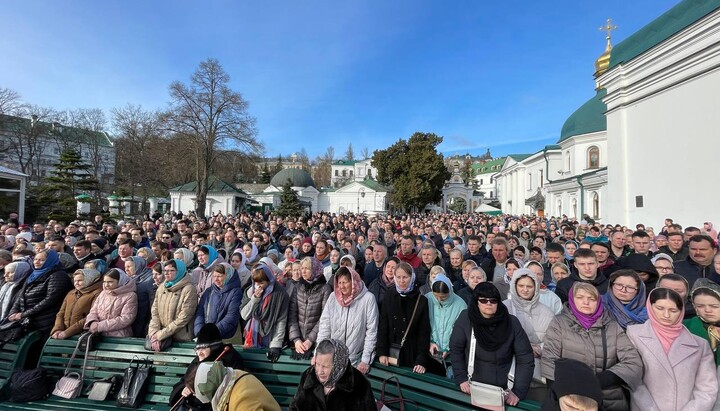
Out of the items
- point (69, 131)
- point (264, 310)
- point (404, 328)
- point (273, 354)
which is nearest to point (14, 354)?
point (264, 310)

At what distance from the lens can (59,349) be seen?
4039 millimetres

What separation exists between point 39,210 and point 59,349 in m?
23.9

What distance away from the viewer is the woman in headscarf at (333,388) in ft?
8.79

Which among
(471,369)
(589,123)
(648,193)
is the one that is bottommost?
(471,369)

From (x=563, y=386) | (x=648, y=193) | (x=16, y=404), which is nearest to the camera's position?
(x=563, y=386)

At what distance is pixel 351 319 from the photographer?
3555 mm

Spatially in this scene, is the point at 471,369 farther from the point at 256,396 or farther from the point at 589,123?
the point at 589,123

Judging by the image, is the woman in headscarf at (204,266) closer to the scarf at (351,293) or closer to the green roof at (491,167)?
the scarf at (351,293)

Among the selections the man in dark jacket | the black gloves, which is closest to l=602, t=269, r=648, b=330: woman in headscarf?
the man in dark jacket

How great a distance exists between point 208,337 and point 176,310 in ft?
3.43

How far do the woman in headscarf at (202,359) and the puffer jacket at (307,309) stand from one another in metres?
0.71

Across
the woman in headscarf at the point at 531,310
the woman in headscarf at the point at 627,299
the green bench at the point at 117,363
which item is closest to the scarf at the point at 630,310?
the woman in headscarf at the point at 627,299

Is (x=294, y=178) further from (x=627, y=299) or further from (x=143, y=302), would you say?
(x=627, y=299)

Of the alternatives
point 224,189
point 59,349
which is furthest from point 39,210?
point 59,349
